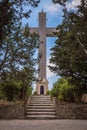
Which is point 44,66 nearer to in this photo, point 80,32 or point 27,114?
point 27,114

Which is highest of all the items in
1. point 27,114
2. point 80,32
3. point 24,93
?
point 80,32

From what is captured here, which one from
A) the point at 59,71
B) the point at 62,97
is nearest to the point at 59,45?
→ the point at 59,71

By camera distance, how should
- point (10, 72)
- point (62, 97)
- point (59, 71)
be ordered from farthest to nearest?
point (62, 97), point (59, 71), point (10, 72)

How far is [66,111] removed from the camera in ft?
82.4

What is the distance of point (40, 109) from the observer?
2612cm

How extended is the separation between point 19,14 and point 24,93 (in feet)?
56.2

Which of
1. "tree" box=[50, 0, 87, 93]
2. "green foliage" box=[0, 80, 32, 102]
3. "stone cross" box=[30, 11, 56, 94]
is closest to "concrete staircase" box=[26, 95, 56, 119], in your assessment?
"green foliage" box=[0, 80, 32, 102]

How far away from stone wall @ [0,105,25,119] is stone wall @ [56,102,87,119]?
2650 mm

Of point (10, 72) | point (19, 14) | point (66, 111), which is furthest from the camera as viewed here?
point (66, 111)

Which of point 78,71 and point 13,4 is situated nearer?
point 13,4

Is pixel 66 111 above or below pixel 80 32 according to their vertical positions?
below

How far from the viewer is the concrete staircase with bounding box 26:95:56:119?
24.6 meters

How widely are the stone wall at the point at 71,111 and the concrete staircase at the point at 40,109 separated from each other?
0.52 metres

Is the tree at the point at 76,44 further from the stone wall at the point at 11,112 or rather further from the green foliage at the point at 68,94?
the stone wall at the point at 11,112
